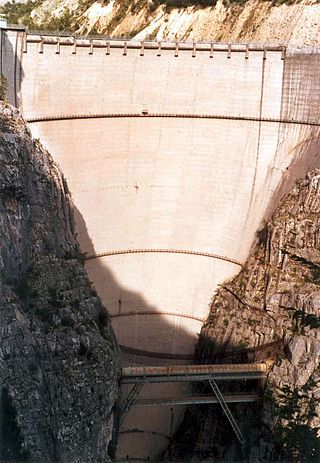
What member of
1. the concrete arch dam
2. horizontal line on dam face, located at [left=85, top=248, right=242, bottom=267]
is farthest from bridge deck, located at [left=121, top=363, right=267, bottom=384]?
horizontal line on dam face, located at [left=85, top=248, right=242, bottom=267]

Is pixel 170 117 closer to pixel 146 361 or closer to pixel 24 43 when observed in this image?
pixel 24 43

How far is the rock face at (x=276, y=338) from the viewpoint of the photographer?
24.2 m

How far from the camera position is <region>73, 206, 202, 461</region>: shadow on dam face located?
91.4 feet

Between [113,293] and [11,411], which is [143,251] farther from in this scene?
[11,411]

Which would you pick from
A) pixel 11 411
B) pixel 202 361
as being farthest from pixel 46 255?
pixel 202 361

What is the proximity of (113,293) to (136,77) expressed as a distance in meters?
9.96

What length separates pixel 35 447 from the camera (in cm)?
2047

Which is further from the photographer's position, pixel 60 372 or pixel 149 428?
pixel 149 428

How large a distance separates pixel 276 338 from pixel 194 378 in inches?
168

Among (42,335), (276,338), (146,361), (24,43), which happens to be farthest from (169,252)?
(24,43)

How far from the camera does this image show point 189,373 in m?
23.8

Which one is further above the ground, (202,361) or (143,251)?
(143,251)

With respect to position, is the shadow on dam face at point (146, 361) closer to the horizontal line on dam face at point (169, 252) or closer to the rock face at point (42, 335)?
the horizontal line on dam face at point (169, 252)

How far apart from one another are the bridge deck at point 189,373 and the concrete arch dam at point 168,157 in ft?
16.4
